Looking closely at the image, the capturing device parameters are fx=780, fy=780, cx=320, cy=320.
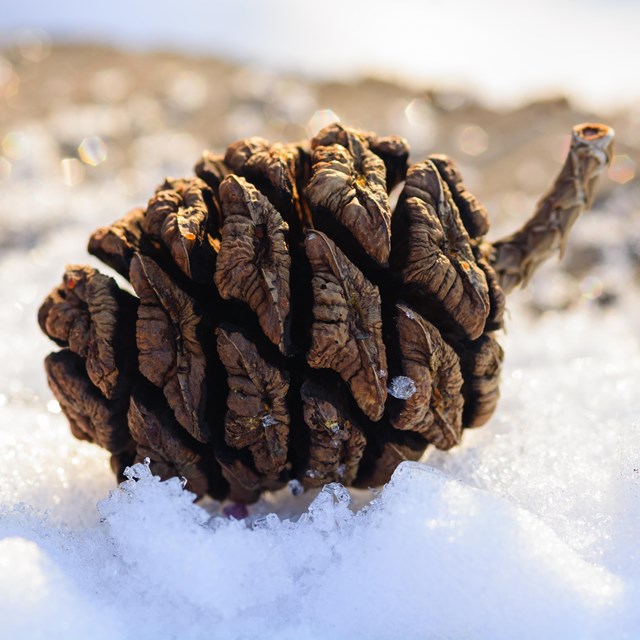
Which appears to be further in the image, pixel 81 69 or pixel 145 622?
pixel 81 69

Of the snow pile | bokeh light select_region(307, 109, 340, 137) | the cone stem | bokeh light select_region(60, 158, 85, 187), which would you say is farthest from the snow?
bokeh light select_region(307, 109, 340, 137)

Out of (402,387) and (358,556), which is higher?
(402,387)

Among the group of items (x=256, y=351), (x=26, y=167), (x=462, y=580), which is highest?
(x=256, y=351)

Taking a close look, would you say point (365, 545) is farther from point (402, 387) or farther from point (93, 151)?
point (93, 151)

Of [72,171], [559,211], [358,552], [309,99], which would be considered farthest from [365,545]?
[309,99]

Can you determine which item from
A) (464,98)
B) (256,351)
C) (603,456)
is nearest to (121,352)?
(256,351)

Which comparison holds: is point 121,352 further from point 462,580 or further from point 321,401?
point 462,580
